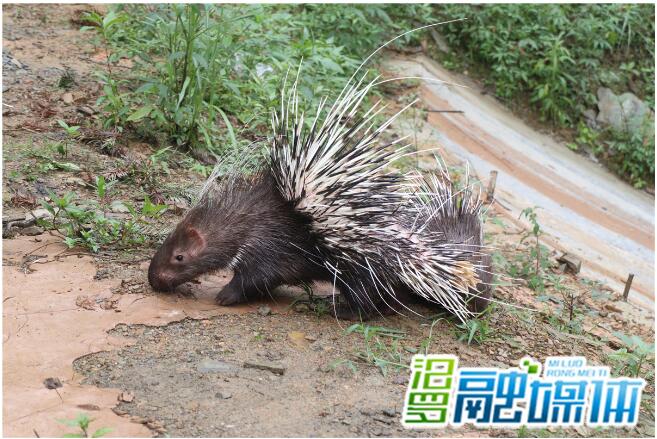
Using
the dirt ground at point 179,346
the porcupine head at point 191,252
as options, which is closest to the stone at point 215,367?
the dirt ground at point 179,346

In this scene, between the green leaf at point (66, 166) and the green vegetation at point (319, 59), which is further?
the green vegetation at point (319, 59)

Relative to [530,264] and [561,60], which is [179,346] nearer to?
[530,264]

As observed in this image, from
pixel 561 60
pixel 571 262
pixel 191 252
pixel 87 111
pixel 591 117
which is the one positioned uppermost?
pixel 561 60

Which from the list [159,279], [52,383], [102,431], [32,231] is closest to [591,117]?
Result: [159,279]

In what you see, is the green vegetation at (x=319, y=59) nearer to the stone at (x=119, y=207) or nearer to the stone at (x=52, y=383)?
the stone at (x=119, y=207)

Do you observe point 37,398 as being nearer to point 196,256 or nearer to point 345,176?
point 196,256

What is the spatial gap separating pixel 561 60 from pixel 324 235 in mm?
7401

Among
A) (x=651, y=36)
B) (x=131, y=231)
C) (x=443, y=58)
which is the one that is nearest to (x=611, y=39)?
(x=651, y=36)

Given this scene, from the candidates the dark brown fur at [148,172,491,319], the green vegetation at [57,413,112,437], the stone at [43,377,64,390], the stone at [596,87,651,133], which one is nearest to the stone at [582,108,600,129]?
the stone at [596,87,651,133]

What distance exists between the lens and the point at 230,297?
4.05 m

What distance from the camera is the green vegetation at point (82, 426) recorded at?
267 centimetres

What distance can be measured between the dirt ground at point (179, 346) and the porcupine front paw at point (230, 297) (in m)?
0.09

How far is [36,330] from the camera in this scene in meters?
3.46

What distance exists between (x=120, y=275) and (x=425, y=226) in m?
1.71
